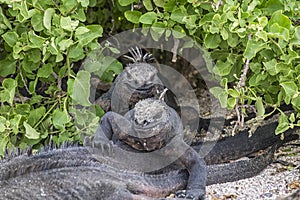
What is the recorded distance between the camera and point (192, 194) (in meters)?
2.23

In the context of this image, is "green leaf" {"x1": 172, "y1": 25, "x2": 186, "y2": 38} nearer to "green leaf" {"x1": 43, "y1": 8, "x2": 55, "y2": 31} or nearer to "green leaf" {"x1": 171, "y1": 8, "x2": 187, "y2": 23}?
"green leaf" {"x1": 171, "y1": 8, "x2": 187, "y2": 23}

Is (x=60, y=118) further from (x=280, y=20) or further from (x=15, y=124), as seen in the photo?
(x=280, y=20)

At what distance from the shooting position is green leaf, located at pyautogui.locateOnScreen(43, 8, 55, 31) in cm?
260

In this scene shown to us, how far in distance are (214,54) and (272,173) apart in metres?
0.61

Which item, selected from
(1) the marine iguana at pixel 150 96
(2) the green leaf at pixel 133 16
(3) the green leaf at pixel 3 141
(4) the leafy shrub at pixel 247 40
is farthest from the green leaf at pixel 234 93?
(3) the green leaf at pixel 3 141

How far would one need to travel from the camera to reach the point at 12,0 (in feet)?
8.50

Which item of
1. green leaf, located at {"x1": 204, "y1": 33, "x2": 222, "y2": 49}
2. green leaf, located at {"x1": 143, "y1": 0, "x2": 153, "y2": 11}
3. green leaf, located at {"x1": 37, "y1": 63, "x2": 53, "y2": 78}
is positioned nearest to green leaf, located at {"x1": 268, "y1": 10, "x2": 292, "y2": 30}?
green leaf, located at {"x1": 204, "y1": 33, "x2": 222, "y2": 49}

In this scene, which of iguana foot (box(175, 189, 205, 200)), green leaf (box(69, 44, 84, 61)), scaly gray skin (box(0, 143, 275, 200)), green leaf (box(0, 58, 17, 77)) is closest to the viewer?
scaly gray skin (box(0, 143, 275, 200))

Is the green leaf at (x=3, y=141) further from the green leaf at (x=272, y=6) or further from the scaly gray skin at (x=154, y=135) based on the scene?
the green leaf at (x=272, y=6)

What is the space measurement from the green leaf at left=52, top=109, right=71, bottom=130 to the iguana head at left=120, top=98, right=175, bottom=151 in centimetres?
55

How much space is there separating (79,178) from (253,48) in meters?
0.88

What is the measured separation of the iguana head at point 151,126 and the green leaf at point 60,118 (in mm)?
549

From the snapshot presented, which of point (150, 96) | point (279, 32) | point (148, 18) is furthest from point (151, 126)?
point (148, 18)

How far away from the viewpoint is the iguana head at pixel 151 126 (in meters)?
2.18
